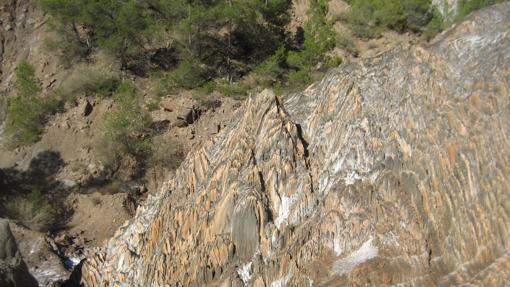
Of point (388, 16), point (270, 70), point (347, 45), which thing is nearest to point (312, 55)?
point (270, 70)

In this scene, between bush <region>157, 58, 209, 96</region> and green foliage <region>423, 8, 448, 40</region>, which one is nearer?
bush <region>157, 58, 209, 96</region>

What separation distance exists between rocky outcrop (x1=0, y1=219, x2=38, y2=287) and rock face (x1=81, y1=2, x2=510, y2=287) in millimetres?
2466

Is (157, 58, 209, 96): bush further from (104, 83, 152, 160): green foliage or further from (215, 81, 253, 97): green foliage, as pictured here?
(104, 83, 152, 160): green foliage

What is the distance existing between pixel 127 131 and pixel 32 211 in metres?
4.84

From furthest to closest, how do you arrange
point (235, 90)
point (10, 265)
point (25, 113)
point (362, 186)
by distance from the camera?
point (235, 90), point (25, 113), point (10, 265), point (362, 186)

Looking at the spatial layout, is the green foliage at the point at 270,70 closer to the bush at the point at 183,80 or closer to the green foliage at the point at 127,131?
the bush at the point at 183,80

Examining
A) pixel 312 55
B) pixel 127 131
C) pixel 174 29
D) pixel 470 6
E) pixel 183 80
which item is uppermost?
pixel 470 6

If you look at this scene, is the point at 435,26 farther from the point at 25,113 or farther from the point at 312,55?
the point at 25,113

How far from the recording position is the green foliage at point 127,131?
21.5 m

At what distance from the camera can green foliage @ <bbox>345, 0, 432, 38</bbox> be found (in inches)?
1142

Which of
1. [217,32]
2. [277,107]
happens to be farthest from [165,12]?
[277,107]

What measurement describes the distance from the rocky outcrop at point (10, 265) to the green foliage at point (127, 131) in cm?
1094

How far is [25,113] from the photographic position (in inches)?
938

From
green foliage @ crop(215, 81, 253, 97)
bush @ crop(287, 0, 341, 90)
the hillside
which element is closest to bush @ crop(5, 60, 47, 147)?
green foliage @ crop(215, 81, 253, 97)
